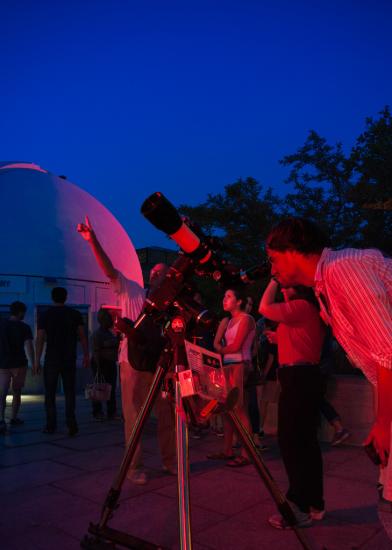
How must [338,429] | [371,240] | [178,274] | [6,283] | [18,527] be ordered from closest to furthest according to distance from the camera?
[178,274] → [18,527] → [338,429] → [6,283] → [371,240]

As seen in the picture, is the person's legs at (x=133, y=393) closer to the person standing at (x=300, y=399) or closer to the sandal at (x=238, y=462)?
the sandal at (x=238, y=462)

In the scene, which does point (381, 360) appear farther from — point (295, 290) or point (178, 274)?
point (295, 290)

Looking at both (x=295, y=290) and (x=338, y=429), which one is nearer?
(x=295, y=290)

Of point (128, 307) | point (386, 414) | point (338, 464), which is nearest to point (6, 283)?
point (128, 307)

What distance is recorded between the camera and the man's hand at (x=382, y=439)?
1.72 metres

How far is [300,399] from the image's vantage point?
340cm

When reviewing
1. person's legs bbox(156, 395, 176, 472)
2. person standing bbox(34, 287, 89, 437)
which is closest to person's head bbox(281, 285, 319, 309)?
person's legs bbox(156, 395, 176, 472)

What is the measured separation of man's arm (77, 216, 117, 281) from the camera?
148 inches

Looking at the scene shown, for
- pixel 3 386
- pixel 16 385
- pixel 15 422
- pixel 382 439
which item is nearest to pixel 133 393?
pixel 382 439

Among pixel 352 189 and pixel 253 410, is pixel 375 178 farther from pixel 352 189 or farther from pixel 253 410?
pixel 253 410

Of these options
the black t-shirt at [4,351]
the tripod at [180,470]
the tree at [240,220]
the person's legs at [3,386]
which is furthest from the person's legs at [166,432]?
the tree at [240,220]

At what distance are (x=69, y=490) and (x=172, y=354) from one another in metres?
2.25

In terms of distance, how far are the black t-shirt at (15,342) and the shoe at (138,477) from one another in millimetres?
3806

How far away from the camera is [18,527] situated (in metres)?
3.27
